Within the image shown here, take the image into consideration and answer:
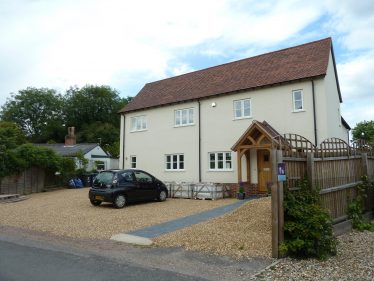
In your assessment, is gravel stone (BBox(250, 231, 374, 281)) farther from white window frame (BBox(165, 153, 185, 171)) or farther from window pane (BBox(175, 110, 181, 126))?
window pane (BBox(175, 110, 181, 126))

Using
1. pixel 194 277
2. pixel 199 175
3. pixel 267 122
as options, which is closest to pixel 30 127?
pixel 199 175

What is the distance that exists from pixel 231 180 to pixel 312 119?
18.3 ft

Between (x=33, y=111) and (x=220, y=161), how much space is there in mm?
54775

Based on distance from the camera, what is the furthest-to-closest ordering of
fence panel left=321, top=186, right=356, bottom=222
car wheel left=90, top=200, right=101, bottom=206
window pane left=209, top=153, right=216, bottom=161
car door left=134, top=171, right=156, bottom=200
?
window pane left=209, top=153, right=216, bottom=161 → car door left=134, top=171, right=156, bottom=200 → car wheel left=90, top=200, right=101, bottom=206 → fence panel left=321, top=186, right=356, bottom=222

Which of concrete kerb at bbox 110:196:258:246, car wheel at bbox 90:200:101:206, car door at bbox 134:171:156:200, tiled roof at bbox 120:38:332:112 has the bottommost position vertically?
concrete kerb at bbox 110:196:258:246

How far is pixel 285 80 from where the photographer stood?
57.9ft

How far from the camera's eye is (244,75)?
20.8 meters

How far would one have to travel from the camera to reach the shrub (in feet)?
22.9

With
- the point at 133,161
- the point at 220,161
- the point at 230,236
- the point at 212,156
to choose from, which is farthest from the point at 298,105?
the point at 133,161

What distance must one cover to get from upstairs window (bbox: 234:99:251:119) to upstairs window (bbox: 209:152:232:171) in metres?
2.26

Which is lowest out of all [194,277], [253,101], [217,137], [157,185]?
[194,277]

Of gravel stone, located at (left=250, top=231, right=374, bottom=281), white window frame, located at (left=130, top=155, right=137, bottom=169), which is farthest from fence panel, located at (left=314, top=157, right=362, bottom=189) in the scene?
white window frame, located at (left=130, top=155, right=137, bottom=169)

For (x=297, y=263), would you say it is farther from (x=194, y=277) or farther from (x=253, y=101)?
(x=253, y=101)

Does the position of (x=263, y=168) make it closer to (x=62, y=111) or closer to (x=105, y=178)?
(x=105, y=178)
